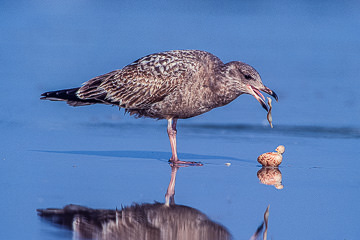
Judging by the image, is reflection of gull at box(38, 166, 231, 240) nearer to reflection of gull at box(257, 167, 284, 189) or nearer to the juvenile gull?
reflection of gull at box(257, 167, 284, 189)

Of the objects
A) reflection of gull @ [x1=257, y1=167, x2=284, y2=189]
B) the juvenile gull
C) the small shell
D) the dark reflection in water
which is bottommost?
the dark reflection in water

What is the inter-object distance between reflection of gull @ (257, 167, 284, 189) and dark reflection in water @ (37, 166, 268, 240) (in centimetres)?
126

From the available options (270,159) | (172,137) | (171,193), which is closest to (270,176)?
(270,159)

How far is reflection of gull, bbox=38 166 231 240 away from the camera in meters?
5.16

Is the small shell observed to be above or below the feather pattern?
below

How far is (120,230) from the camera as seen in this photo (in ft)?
17.1

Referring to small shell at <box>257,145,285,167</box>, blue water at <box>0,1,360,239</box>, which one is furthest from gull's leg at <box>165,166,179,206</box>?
small shell at <box>257,145,285,167</box>

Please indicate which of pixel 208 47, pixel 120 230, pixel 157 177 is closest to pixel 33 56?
pixel 208 47

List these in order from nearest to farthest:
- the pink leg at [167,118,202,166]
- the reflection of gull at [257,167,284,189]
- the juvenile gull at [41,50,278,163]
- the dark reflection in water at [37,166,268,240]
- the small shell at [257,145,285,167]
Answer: the dark reflection in water at [37,166,268,240]
the reflection of gull at [257,167,284,189]
the small shell at [257,145,285,167]
the pink leg at [167,118,202,166]
the juvenile gull at [41,50,278,163]

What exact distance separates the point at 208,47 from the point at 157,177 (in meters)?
8.04

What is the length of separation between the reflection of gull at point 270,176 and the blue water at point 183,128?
0.07 m

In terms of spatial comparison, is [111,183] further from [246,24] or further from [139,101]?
[246,24]

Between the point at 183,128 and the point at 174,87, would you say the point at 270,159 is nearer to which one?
the point at 174,87

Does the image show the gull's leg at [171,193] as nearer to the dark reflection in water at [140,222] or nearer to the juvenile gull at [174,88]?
the dark reflection in water at [140,222]
